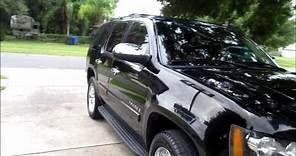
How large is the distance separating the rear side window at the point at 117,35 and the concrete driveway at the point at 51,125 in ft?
4.34

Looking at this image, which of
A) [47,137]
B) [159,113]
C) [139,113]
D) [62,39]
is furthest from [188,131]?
[62,39]

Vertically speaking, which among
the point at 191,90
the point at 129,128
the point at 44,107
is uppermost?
the point at 191,90

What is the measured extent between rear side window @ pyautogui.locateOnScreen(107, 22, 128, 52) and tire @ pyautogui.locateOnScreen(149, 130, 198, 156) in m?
2.20

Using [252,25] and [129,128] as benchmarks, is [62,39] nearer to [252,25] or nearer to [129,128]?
[252,25]

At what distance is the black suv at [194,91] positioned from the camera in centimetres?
217

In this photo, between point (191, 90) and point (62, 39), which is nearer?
point (191, 90)

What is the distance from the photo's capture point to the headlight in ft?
6.57

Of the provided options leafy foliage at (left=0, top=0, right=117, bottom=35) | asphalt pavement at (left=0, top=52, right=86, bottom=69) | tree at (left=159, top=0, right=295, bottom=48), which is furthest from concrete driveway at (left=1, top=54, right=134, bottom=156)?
leafy foliage at (left=0, top=0, right=117, bottom=35)

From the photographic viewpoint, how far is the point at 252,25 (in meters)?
7.87

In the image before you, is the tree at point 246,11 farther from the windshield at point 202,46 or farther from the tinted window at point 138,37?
the tinted window at point 138,37

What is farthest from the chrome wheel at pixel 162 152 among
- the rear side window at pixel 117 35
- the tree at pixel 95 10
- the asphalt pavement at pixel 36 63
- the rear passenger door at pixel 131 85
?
the tree at pixel 95 10

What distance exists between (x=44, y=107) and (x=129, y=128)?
2920 millimetres

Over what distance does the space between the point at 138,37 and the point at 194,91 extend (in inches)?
68.2

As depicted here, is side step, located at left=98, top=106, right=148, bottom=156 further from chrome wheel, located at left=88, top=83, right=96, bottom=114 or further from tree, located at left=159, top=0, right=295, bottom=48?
tree, located at left=159, top=0, right=295, bottom=48
